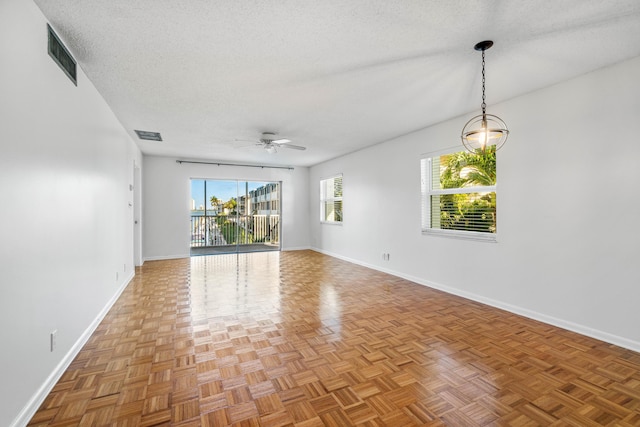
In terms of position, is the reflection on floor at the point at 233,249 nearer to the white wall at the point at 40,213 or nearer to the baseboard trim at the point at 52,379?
the baseboard trim at the point at 52,379

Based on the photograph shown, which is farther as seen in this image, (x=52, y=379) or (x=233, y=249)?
(x=233, y=249)

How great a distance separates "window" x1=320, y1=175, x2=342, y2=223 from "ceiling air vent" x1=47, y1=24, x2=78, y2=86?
16.6 ft

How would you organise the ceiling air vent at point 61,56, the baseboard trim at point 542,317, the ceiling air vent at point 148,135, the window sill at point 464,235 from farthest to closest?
the ceiling air vent at point 148,135, the window sill at point 464,235, the baseboard trim at point 542,317, the ceiling air vent at point 61,56

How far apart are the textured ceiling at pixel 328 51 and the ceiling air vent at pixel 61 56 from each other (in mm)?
67

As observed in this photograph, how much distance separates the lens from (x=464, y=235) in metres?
3.78

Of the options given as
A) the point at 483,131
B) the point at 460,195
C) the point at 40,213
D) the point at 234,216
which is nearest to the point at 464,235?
the point at 460,195

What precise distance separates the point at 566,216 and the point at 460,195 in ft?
4.07

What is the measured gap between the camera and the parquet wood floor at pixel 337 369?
1.62 metres

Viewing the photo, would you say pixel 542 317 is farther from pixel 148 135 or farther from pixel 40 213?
pixel 148 135

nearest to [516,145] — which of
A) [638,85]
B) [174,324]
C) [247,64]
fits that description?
[638,85]

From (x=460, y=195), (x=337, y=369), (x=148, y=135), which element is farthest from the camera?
(x=148, y=135)

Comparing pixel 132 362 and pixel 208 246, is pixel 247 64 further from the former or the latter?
pixel 208 246

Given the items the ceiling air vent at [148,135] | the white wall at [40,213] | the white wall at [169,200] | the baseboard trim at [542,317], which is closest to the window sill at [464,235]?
the baseboard trim at [542,317]

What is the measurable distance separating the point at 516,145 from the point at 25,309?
14.0 ft
